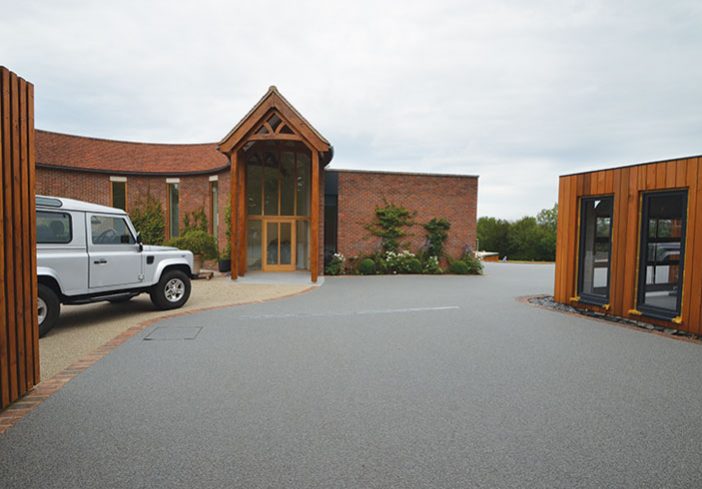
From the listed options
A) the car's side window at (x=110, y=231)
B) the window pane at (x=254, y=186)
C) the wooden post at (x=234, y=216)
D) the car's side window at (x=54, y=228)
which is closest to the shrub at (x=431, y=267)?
the window pane at (x=254, y=186)

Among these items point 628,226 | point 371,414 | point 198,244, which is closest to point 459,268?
point 628,226

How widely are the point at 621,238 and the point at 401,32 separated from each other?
26.6ft

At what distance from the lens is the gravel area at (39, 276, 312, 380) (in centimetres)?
518

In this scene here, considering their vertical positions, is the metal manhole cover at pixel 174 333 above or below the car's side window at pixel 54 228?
below

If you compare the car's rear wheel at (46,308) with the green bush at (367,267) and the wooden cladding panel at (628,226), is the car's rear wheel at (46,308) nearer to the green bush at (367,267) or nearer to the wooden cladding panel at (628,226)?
the wooden cladding panel at (628,226)

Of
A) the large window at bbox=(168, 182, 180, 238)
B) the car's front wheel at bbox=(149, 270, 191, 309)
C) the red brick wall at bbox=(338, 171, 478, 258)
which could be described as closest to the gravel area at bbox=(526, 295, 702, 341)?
the red brick wall at bbox=(338, 171, 478, 258)

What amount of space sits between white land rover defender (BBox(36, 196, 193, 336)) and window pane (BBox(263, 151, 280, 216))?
7800mm

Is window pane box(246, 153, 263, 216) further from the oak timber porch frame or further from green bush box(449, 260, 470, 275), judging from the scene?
green bush box(449, 260, 470, 275)

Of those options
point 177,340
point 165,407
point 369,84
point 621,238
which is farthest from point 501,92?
point 165,407

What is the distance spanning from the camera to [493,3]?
947 centimetres

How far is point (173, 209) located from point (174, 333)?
1377 centimetres

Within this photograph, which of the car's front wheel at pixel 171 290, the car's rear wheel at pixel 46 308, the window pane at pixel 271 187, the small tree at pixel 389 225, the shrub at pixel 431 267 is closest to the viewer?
the car's rear wheel at pixel 46 308

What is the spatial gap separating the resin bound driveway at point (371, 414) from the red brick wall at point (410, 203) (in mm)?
10901

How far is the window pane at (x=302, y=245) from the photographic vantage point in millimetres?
16062
